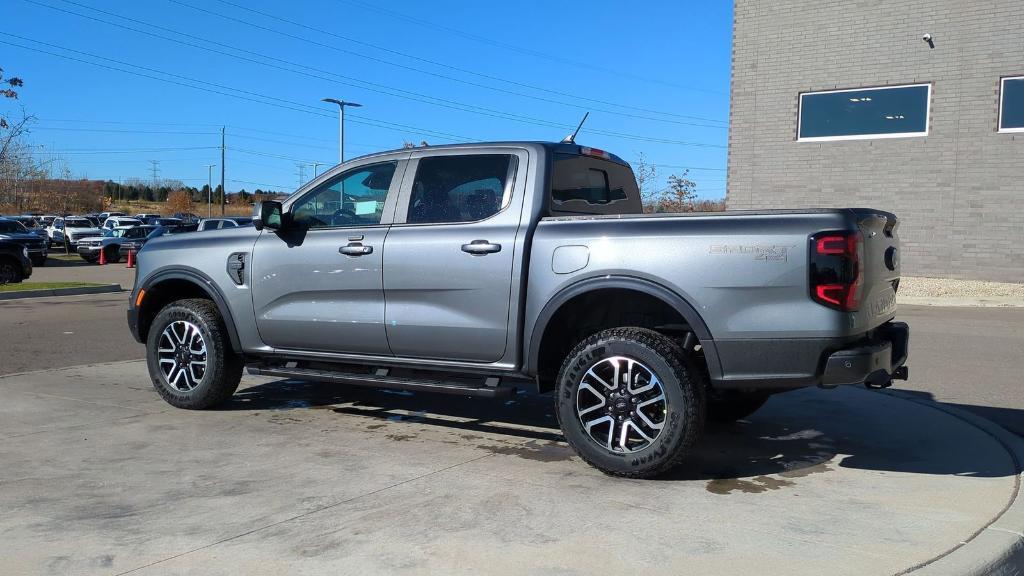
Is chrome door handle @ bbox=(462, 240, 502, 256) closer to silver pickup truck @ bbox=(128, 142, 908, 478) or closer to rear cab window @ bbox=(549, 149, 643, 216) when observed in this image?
silver pickup truck @ bbox=(128, 142, 908, 478)

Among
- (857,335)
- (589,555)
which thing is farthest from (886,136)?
(589,555)

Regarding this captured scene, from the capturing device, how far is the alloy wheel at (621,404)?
4.84m

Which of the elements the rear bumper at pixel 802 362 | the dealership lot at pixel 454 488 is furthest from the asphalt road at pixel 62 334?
the rear bumper at pixel 802 362

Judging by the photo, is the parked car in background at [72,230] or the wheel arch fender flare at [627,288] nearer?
the wheel arch fender flare at [627,288]

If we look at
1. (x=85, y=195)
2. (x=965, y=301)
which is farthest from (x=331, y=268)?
(x=85, y=195)

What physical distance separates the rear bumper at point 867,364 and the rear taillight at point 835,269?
0.81 ft

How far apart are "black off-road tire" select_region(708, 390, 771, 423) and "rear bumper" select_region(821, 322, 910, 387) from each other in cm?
111

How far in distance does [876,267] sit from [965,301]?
567 inches

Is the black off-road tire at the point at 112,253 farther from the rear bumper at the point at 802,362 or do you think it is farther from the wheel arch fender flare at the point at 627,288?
the rear bumper at the point at 802,362

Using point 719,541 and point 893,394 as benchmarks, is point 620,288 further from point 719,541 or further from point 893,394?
point 893,394

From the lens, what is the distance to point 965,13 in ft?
64.0

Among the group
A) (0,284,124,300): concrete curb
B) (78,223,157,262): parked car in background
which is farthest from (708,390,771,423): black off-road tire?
(78,223,157,262): parked car in background

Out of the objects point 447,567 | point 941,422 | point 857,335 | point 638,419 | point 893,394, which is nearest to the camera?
point 447,567

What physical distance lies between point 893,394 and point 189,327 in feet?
19.6
